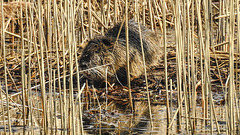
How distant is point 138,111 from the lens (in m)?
3.42

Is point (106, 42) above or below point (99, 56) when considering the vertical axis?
above

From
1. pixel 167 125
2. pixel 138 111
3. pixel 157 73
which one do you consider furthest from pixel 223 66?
pixel 167 125

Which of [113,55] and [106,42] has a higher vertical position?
[106,42]

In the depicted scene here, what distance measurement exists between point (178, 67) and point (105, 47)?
182 cm

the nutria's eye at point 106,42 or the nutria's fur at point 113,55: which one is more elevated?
the nutria's eye at point 106,42

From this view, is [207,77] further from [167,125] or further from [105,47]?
[105,47]

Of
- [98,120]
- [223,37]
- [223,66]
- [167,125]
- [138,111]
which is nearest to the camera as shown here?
[167,125]

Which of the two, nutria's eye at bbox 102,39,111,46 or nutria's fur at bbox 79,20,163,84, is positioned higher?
nutria's eye at bbox 102,39,111,46

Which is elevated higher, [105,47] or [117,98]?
[105,47]

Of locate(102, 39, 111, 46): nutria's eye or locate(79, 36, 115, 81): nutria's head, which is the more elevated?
locate(102, 39, 111, 46): nutria's eye

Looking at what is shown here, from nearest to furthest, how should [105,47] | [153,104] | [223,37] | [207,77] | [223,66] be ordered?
[207,77]
[153,104]
[105,47]
[223,66]
[223,37]

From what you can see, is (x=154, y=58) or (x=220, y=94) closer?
(x=220, y=94)

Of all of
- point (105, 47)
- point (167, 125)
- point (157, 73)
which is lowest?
point (167, 125)

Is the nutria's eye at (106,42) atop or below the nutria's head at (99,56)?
atop
